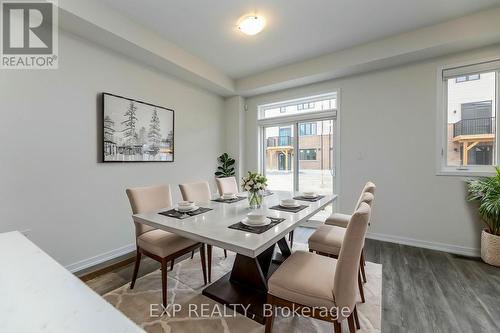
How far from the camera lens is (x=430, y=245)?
2.95 m

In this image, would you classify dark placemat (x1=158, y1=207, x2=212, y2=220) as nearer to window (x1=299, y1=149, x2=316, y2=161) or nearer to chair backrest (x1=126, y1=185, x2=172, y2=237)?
chair backrest (x1=126, y1=185, x2=172, y2=237)

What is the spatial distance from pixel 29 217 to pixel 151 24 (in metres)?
2.40

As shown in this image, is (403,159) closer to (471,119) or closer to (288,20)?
(471,119)

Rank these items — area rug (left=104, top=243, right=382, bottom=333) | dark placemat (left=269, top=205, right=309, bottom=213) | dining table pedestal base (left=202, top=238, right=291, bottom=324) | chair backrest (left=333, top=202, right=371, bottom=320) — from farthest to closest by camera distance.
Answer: dark placemat (left=269, top=205, right=309, bottom=213), dining table pedestal base (left=202, top=238, right=291, bottom=324), area rug (left=104, top=243, right=382, bottom=333), chair backrest (left=333, top=202, right=371, bottom=320)

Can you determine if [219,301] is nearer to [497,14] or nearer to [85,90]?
[85,90]

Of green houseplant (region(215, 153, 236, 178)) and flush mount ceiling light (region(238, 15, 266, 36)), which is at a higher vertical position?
flush mount ceiling light (region(238, 15, 266, 36))

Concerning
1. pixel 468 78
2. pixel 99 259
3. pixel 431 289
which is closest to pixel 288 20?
pixel 468 78

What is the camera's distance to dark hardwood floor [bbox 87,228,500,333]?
1635 millimetres

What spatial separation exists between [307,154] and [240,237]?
3015 millimetres

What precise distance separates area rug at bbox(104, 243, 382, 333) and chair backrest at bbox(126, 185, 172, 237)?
531 mm

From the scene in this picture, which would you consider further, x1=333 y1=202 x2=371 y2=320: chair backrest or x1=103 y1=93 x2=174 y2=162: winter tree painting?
x1=103 y1=93 x2=174 y2=162: winter tree painting

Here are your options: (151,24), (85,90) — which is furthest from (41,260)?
(151,24)

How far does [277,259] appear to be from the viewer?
2.57 m

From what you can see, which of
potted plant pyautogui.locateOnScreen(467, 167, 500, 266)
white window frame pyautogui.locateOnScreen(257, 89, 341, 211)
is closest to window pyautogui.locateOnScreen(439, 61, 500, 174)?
potted plant pyautogui.locateOnScreen(467, 167, 500, 266)
